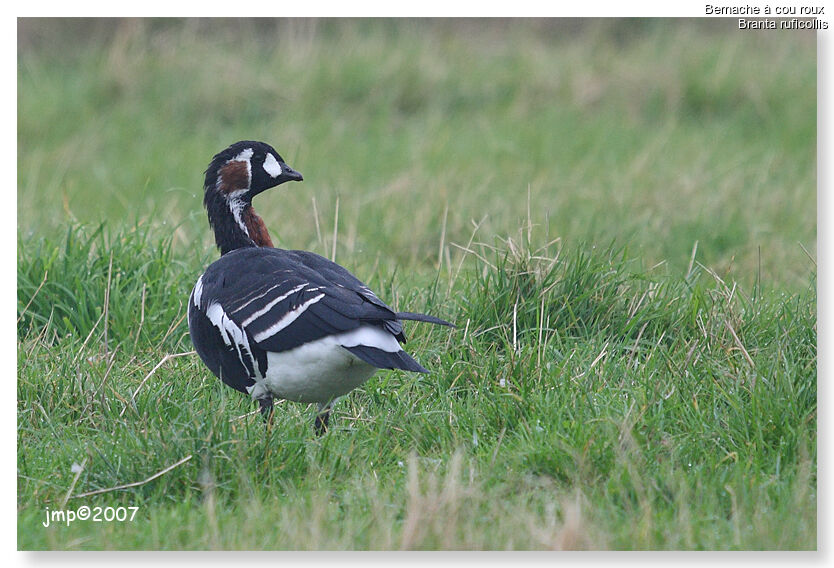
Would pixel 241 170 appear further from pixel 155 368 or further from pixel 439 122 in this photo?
pixel 439 122

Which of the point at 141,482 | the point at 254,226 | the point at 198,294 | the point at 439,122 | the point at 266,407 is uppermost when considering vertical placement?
the point at 439,122

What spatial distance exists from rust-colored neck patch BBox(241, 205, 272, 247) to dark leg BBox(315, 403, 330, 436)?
33.3 inches

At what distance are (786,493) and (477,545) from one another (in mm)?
1036

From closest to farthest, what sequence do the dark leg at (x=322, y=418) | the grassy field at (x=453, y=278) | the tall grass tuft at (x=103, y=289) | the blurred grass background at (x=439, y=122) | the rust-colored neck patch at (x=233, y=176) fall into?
the grassy field at (x=453, y=278) < the dark leg at (x=322, y=418) < the rust-colored neck patch at (x=233, y=176) < the tall grass tuft at (x=103, y=289) < the blurred grass background at (x=439, y=122)

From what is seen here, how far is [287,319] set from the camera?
3.97m

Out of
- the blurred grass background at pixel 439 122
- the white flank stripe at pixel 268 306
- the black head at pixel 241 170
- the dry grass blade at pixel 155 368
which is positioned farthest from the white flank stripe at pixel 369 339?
the blurred grass background at pixel 439 122

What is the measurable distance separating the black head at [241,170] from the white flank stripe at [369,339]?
104 cm

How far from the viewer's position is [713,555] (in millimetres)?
3549

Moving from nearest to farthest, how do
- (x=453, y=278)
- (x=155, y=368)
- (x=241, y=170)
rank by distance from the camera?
(x=155, y=368) → (x=241, y=170) → (x=453, y=278)

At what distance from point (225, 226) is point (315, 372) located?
99 centimetres

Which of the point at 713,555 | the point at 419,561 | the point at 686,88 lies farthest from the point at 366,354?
the point at 686,88

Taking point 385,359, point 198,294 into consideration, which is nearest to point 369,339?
point 385,359

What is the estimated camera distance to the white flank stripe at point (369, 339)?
3.83m

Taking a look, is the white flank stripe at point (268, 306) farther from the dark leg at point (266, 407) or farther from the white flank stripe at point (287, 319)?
the dark leg at point (266, 407)
